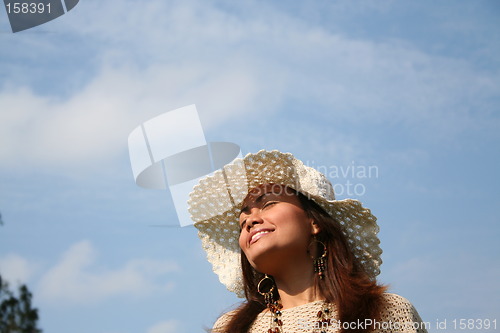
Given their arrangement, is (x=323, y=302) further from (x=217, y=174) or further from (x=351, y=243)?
(x=217, y=174)

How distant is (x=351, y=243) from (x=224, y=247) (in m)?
0.85

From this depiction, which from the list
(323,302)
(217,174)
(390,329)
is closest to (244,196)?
(217,174)

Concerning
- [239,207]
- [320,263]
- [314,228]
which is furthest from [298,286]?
[239,207]

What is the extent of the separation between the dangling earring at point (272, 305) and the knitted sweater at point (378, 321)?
0.03m

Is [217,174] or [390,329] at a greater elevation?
[217,174]

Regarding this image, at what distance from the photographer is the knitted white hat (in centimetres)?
459

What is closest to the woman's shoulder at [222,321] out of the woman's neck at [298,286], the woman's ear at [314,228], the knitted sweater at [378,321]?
the knitted sweater at [378,321]

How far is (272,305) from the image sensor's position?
437cm

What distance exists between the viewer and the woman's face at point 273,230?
4.18 m

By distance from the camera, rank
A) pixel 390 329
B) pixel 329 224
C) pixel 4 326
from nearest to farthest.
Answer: pixel 4 326 < pixel 390 329 < pixel 329 224

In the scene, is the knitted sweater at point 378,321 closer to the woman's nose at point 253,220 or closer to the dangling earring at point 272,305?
the dangling earring at point 272,305

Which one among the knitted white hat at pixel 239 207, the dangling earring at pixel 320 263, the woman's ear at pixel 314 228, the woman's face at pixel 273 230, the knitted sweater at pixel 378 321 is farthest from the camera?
the knitted white hat at pixel 239 207

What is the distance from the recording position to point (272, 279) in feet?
14.8

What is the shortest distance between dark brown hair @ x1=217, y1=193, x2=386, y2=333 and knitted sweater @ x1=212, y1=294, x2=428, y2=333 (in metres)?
0.05
